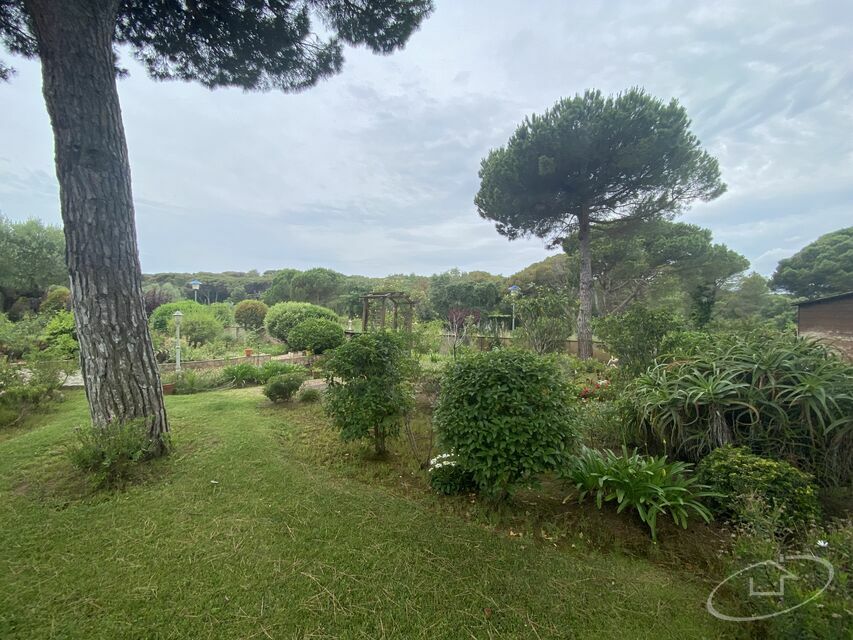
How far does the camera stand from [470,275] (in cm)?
2373

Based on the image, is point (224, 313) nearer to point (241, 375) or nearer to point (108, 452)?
point (241, 375)

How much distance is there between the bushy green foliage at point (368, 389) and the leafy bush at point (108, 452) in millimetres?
1372

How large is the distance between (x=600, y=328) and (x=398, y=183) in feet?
32.7

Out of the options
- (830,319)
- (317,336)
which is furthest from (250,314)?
(830,319)

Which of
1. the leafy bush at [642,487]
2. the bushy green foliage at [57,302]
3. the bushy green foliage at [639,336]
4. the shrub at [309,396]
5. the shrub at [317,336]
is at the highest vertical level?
the bushy green foliage at [57,302]

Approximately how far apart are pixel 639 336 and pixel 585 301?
558 centimetres

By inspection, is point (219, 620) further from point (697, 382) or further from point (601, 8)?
point (601, 8)

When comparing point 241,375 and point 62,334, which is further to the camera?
point 62,334

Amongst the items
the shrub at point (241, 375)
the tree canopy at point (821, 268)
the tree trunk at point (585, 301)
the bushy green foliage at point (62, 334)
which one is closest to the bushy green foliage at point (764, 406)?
the shrub at point (241, 375)

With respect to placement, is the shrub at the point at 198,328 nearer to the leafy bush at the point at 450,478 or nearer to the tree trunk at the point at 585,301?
the leafy bush at the point at 450,478

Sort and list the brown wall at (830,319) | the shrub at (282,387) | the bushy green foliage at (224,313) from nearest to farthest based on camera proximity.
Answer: the shrub at (282,387) → the brown wall at (830,319) → the bushy green foliage at (224,313)

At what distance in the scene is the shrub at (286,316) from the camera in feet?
35.6

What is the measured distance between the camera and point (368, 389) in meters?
2.77

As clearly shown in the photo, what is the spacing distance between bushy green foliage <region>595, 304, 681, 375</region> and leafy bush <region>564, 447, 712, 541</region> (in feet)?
7.53
